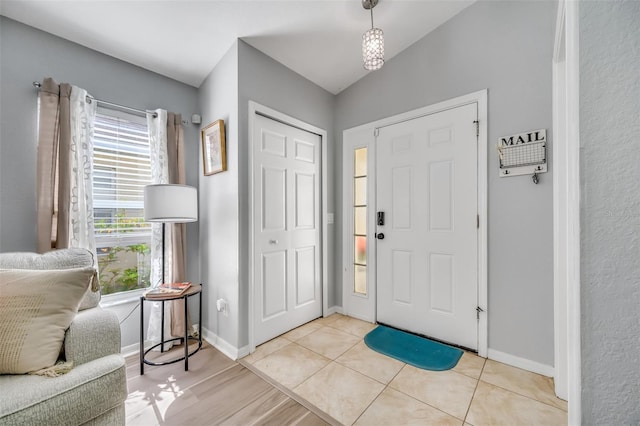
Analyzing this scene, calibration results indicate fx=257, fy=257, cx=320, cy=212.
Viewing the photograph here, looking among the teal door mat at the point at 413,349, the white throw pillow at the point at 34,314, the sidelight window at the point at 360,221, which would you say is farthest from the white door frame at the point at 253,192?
the white throw pillow at the point at 34,314

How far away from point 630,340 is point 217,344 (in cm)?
244

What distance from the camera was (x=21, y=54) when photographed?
1684 mm

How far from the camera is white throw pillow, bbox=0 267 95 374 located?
1.02 metres

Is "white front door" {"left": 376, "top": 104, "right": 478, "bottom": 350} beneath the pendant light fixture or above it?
beneath

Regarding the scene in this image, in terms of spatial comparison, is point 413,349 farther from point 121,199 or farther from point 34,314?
point 121,199

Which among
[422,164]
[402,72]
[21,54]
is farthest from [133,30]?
[422,164]

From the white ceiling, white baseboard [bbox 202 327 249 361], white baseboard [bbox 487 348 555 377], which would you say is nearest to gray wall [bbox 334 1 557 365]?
white baseboard [bbox 487 348 555 377]

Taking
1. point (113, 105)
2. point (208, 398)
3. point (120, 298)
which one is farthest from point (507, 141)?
point (120, 298)

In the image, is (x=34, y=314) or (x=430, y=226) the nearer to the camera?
(x=34, y=314)

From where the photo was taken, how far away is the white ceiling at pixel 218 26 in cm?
170

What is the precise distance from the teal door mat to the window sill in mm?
2010

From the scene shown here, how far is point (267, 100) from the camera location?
227 cm

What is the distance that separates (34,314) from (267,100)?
78.7 inches

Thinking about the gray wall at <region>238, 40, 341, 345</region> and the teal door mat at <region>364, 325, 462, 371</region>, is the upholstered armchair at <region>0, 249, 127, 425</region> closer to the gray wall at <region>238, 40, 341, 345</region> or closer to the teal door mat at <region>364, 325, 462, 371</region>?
the gray wall at <region>238, 40, 341, 345</region>
